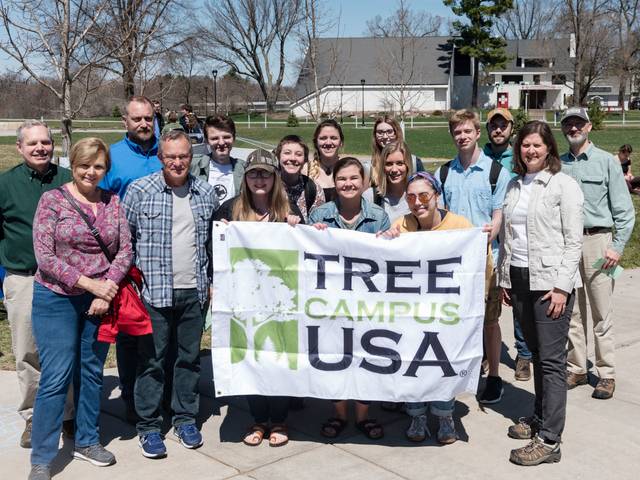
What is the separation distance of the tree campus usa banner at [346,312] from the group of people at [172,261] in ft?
0.45

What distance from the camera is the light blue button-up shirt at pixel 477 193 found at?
18.6 feet

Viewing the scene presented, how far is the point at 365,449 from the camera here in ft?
16.4

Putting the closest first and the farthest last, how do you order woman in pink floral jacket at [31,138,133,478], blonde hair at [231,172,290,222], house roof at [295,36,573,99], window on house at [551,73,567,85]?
woman in pink floral jacket at [31,138,133,478]
blonde hair at [231,172,290,222]
house roof at [295,36,573,99]
window on house at [551,73,567,85]

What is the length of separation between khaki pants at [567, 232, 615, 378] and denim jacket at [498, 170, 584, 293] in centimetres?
107

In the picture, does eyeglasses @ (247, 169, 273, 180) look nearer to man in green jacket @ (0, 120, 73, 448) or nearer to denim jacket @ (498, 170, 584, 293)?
man in green jacket @ (0, 120, 73, 448)

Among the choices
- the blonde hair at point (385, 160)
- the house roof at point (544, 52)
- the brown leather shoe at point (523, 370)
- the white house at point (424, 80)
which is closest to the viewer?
the blonde hair at point (385, 160)

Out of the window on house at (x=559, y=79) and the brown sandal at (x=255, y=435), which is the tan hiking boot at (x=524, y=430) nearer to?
the brown sandal at (x=255, y=435)

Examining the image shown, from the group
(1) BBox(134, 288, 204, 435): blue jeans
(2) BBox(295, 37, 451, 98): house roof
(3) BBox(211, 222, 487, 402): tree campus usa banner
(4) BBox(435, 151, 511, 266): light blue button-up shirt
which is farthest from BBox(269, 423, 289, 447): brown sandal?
(2) BBox(295, 37, 451, 98): house roof

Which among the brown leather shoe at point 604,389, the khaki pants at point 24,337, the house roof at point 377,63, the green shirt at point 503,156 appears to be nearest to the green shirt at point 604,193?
the green shirt at point 503,156

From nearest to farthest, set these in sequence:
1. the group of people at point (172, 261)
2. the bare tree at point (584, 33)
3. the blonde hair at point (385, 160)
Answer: the group of people at point (172, 261)
the blonde hair at point (385, 160)
the bare tree at point (584, 33)

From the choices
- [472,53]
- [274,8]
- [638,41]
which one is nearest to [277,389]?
[472,53]

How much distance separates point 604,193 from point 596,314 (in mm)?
929

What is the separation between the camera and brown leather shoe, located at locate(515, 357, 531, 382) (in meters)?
6.35

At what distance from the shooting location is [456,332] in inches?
196
